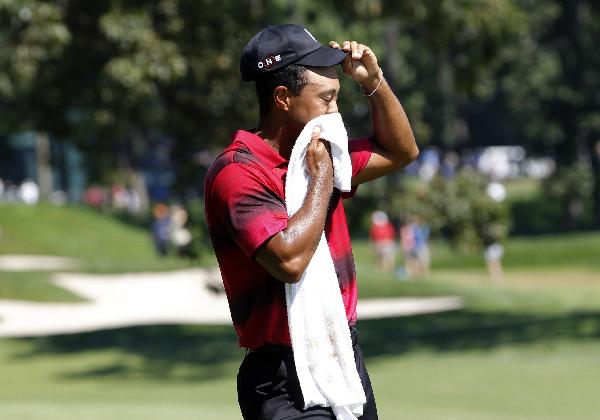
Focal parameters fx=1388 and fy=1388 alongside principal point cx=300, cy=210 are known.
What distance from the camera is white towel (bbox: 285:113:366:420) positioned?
405cm

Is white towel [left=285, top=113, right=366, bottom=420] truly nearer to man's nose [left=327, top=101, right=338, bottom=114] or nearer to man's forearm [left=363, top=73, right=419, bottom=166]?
man's nose [left=327, top=101, right=338, bottom=114]

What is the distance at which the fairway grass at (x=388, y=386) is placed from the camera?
11.6 m

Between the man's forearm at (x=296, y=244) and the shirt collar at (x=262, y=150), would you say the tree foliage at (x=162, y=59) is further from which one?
the man's forearm at (x=296, y=244)

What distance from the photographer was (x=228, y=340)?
20.5 metres

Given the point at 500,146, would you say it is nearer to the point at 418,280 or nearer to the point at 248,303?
the point at 418,280

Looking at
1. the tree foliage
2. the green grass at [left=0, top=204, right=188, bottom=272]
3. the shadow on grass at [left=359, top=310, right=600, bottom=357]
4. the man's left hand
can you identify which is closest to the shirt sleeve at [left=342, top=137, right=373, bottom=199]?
the man's left hand

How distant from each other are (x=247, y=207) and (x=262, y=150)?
10.2 inches

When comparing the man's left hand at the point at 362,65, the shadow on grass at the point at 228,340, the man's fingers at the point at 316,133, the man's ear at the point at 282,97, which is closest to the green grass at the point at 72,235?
the shadow on grass at the point at 228,340

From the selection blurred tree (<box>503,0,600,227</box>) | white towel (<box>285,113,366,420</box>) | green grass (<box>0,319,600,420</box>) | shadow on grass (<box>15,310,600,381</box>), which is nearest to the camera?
white towel (<box>285,113,366,420</box>)

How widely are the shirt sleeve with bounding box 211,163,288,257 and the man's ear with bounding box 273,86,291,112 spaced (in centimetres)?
22

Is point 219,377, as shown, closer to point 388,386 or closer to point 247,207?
point 388,386

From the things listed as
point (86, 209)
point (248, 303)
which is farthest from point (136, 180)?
point (248, 303)

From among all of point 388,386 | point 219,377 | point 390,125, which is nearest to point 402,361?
point 219,377

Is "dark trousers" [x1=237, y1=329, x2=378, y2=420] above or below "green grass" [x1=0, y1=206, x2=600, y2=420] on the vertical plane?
above
